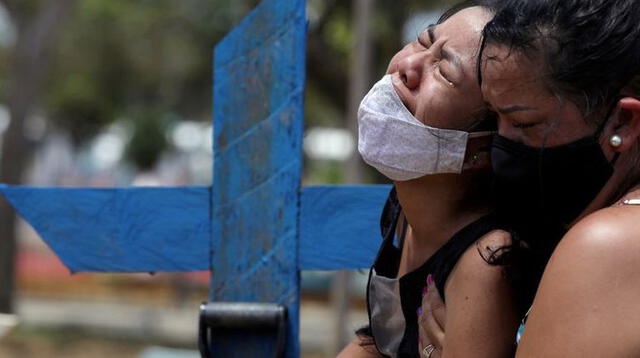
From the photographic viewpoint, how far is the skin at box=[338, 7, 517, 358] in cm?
168

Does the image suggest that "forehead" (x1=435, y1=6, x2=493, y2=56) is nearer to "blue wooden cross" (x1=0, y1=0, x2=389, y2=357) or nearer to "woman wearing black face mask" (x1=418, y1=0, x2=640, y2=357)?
"woman wearing black face mask" (x1=418, y1=0, x2=640, y2=357)

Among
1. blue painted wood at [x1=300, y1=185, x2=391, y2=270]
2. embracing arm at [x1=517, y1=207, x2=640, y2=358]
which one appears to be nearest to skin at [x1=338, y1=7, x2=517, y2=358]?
embracing arm at [x1=517, y1=207, x2=640, y2=358]

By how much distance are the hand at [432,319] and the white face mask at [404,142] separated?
7.8 inches

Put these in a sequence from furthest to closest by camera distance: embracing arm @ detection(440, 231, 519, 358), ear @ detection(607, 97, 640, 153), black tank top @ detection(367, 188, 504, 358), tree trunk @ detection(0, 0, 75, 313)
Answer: tree trunk @ detection(0, 0, 75, 313) < black tank top @ detection(367, 188, 504, 358) < embracing arm @ detection(440, 231, 519, 358) < ear @ detection(607, 97, 640, 153)

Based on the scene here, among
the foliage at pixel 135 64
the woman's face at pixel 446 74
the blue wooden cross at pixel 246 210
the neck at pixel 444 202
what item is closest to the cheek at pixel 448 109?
the woman's face at pixel 446 74

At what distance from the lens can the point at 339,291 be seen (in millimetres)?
7629

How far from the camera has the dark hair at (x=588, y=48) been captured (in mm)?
1504

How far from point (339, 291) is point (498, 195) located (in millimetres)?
5982

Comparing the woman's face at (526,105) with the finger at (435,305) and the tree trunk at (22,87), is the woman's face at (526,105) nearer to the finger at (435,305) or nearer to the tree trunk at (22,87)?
the finger at (435,305)

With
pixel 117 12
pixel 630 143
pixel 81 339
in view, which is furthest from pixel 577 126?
pixel 117 12

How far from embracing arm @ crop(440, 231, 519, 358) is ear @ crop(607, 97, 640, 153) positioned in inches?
11.3

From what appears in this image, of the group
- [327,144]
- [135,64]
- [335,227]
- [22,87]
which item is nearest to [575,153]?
[335,227]

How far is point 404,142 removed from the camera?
71.7 inches

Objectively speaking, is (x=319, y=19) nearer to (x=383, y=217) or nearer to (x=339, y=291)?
(x=339, y=291)
